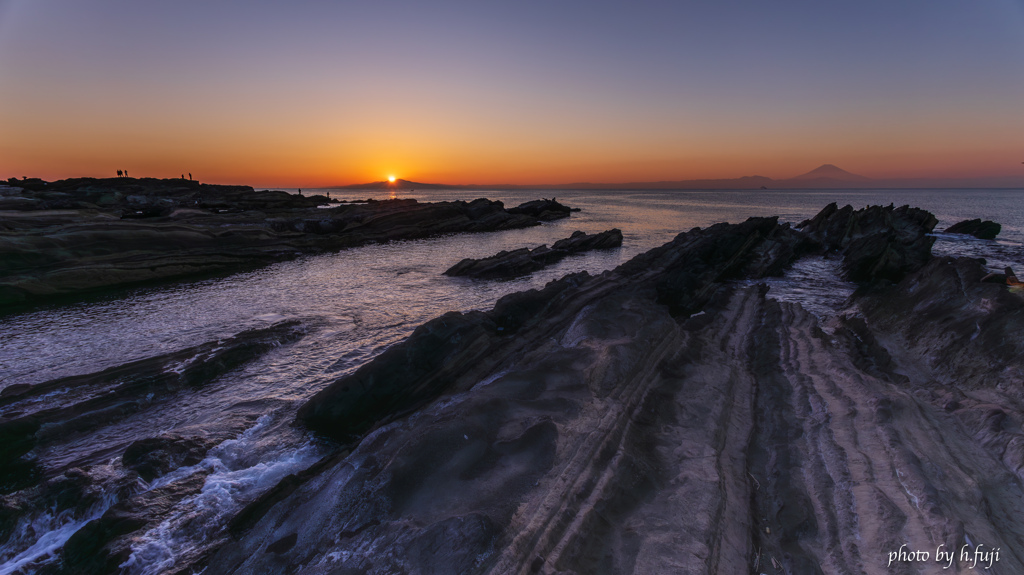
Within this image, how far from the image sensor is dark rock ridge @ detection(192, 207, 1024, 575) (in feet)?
17.3

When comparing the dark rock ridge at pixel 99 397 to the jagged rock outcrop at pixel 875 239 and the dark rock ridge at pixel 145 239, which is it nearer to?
the dark rock ridge at pixel 145 239

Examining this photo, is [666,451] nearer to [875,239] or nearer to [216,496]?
[216,496]

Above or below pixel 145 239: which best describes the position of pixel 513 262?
below

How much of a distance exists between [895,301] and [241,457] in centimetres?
2192

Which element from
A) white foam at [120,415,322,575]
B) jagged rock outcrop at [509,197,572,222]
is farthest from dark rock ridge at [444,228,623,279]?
jagged rock outcrop at [509,197,572,222]

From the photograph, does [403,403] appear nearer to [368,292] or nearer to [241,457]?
[241,457]

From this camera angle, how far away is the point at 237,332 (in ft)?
54.5

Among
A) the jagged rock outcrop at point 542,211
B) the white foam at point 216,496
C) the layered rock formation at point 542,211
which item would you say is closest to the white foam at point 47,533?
the white foam at point 216,496

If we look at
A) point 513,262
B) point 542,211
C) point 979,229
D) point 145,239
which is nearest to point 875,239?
point 513,262

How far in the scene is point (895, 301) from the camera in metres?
14.5

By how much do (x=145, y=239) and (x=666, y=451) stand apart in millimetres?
38082

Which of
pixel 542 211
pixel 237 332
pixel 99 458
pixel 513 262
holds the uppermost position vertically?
pixel 542 211

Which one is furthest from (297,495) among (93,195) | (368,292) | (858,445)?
(93,195)

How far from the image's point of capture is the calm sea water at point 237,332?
25.5 ft
